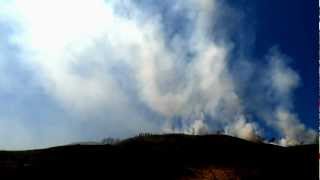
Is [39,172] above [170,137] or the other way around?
the other way around

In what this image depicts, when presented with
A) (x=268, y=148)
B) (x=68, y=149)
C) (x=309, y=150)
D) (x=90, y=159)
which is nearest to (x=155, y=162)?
(x=90, y=159)

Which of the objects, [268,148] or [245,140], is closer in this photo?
[268,148]

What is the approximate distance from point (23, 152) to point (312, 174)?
41.7 feet

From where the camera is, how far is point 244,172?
1747cm

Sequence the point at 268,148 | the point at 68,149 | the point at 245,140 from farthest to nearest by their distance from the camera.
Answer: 1. the point at 245,140
2. the point at 268,148
3. the point at 68,149

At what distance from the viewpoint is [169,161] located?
17469 mm

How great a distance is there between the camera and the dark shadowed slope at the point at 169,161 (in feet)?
54.3

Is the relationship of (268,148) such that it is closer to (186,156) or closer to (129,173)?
(186,156)

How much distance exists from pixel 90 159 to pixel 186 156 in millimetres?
3886

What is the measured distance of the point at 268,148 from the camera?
20062 millimetres

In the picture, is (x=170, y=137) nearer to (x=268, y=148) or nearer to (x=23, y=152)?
(x=268, y=148)

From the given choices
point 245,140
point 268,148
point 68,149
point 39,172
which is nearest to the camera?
point 39,172

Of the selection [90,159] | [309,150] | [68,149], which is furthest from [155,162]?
[309,150]

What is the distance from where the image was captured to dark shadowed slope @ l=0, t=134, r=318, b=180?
16.6 m
